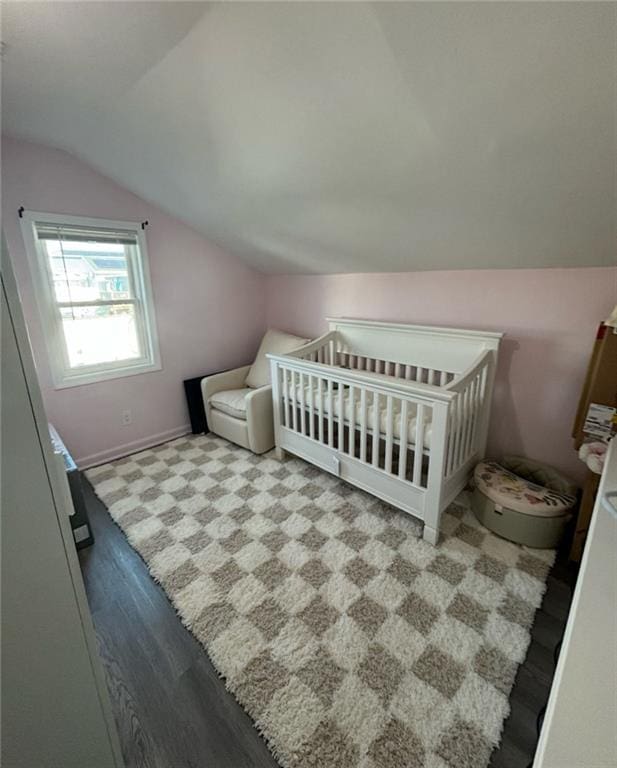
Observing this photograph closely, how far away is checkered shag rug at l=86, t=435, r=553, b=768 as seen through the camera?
3.73 feet

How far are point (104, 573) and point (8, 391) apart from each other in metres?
1.59

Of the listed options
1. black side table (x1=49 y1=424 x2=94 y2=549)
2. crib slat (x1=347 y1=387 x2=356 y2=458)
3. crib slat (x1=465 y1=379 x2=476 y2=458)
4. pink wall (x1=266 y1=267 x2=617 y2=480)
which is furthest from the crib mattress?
black side table (x1=49 y1=424 x2=94 y2=549)

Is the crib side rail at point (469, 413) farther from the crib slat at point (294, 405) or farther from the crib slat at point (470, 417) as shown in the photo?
the crib slat at point (294, 405)

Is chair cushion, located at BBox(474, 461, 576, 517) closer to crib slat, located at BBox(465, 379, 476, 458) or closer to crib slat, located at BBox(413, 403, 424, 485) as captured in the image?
crib slat, located at BBox(465, 379, 476, 458)

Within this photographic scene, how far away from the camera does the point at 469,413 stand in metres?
2.01

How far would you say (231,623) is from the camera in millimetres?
1479

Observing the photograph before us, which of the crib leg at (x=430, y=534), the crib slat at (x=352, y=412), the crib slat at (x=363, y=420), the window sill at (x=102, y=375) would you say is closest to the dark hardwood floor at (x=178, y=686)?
the crib leg at (x=430, y=534)

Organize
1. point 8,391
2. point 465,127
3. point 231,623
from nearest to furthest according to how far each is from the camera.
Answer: point 8,391 → point 465,127 → point 231,623

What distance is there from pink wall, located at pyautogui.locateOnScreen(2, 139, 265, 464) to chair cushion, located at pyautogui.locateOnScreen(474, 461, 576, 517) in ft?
8.18

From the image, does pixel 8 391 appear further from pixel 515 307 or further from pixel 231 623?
pixel 515 307

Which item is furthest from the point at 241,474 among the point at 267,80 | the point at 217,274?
the point at 267,80

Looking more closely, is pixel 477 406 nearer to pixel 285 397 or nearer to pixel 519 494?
pixel 519 494

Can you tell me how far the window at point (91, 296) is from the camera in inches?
93.2

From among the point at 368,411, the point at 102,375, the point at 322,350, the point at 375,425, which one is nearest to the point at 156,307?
the point at 102,375
